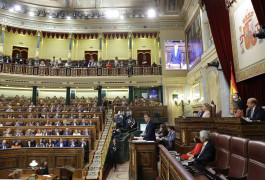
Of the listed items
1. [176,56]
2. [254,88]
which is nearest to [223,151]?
[254,88]

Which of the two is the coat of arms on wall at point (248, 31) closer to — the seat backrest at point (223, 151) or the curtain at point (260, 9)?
the curtain at point (260, 9)

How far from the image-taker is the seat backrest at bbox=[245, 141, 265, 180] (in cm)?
185

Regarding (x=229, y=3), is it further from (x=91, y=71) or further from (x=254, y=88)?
(x=91, y=71)

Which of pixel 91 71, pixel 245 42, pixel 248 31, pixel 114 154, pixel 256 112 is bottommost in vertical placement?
pixel 114 154

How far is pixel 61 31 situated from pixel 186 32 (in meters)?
8.41

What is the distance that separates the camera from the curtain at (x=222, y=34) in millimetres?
6290

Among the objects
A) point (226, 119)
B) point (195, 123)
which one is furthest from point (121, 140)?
point (226, 119)

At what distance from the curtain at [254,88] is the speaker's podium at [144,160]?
10.1 feet

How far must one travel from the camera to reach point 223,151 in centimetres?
282

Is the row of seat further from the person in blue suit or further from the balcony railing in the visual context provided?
the balcony railing

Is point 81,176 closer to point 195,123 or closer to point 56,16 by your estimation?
point 195,123

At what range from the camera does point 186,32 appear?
12.4 meters

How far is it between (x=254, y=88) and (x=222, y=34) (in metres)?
2.13

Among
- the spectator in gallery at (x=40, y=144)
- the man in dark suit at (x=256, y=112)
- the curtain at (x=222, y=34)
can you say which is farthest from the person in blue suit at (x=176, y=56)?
the man in dark suit at (x=256, y=112)
